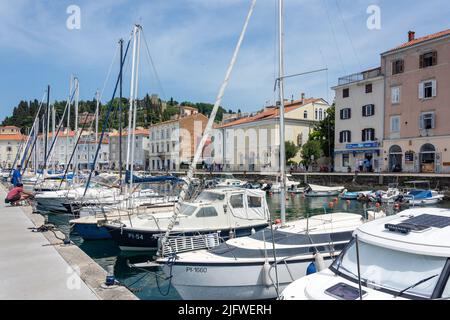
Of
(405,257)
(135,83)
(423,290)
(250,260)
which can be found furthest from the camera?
(135,83)

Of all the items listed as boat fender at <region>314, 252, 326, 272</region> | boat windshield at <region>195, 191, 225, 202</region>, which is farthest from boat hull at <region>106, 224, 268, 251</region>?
boat fender at <region>314, 252, 326, 272</region>

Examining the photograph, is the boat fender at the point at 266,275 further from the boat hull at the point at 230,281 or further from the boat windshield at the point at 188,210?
the boat windshield at the point at 188,210

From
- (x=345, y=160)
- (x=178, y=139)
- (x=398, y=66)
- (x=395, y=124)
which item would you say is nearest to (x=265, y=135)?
(x=345, y=160)

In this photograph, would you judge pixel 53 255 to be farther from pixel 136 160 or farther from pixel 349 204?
pixel 136 160

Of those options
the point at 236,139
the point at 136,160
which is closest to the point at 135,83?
the point at 236,139

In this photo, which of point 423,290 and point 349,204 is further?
point 349,204

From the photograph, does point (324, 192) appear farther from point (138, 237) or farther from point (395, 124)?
point (138, 237)

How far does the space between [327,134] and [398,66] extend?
15283mm

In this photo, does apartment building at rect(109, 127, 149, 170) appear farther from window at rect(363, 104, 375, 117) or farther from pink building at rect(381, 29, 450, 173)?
pink building at rect(381, 29, 450, 173)

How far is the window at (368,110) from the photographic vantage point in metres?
44.2

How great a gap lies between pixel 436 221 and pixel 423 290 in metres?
1.64

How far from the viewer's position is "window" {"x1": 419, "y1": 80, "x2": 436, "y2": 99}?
38.0 meters

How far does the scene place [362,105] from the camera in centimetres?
4538

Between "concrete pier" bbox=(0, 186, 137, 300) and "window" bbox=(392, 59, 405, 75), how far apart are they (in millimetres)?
40803
